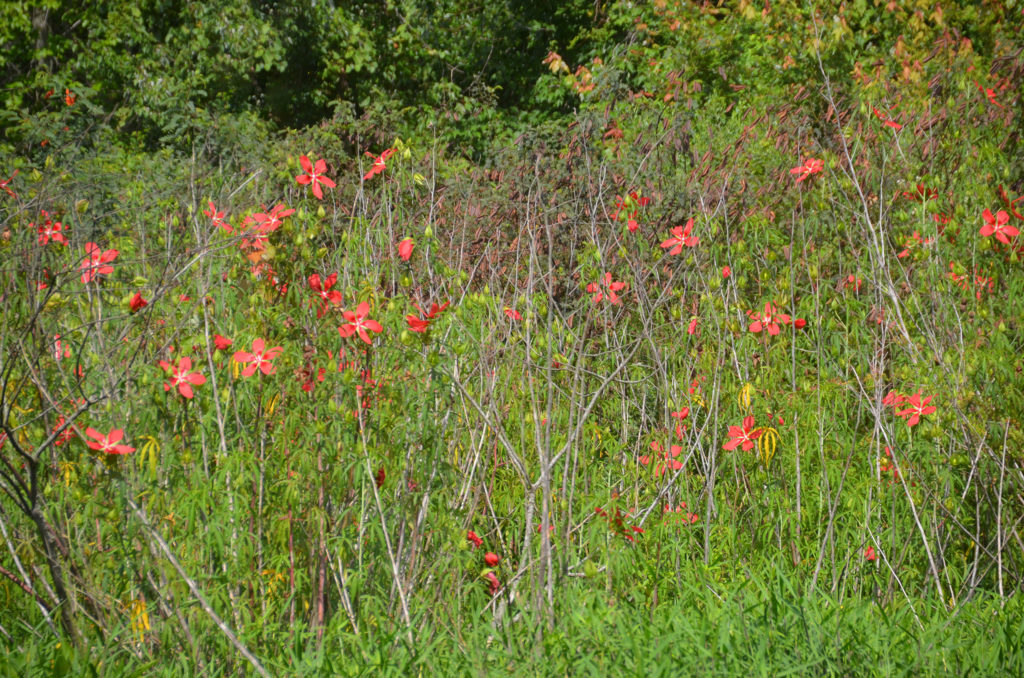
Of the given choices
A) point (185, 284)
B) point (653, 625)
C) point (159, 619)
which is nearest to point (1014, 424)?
point (653, 625)

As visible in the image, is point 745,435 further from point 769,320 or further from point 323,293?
point 323,293

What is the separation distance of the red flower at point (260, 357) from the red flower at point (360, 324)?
16 cm

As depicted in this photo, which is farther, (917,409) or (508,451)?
(917,409)

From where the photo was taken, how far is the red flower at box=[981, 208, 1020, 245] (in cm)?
259

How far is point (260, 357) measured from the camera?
212cm

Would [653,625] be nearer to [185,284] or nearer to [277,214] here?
[277,214]

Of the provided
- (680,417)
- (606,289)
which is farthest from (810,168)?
(680,417)

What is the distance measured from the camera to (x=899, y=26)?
22.1 feet

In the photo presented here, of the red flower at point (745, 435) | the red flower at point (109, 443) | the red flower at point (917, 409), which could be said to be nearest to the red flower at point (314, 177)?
the red flower at point (109, 443)

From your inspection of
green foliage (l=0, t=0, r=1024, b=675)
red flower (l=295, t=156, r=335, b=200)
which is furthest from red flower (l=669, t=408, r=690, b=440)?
red flower (l=295, t=156, r=335, b=200)

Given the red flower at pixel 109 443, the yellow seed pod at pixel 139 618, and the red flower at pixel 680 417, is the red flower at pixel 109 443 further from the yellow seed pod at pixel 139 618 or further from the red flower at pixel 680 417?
the red flower at pixel 680 417

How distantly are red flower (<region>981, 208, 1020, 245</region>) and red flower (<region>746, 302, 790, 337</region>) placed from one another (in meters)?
0.59

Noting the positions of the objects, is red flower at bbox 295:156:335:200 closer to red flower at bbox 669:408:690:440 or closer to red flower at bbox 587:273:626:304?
red flower at bbox 587:273:626:304

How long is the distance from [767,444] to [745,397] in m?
0.17
